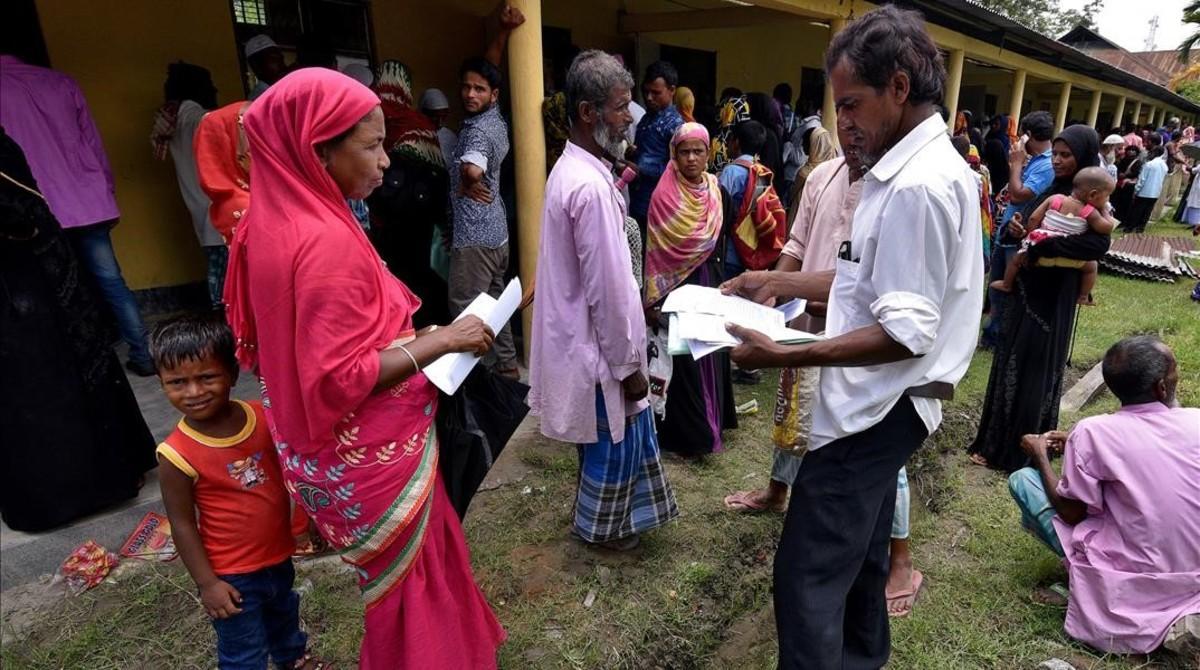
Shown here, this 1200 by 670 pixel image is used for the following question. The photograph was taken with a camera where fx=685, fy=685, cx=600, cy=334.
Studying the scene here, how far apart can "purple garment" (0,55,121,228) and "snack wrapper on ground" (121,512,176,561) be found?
5.05 feet

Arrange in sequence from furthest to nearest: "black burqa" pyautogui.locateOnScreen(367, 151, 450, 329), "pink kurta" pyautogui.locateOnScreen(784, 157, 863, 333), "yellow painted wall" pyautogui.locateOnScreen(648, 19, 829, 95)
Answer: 1. "yellow painted wall" pyautogui.locateOnScreen(648, 19, 829, 95)
2. "black burqa" pyautogui.locateOnScreen(367, 151, 450, 329)
3. "pink kurta" pyautogui.locateOnScreen(784, 157, 863, 333)

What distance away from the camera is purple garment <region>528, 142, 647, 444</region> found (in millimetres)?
2248

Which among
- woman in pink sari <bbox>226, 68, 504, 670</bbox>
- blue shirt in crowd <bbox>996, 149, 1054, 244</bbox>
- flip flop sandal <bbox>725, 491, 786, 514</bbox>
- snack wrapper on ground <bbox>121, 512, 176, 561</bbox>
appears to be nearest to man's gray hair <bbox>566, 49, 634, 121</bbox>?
woman in pink sari <bbox>226, 68, 504, 670</bbox>

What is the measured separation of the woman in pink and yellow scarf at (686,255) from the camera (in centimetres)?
338

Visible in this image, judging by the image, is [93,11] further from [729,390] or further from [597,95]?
[729,390]

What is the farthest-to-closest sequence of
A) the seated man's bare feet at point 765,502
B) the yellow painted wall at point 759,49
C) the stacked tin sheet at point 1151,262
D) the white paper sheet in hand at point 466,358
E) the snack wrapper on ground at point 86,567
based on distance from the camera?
1. the yellow painted wall at point 759,49
2. the stacked tin sheet at point 1151,262
3. the seated man's bare feet at point 765,502
4. the snack wrapper on ground at point 86,567
5. the white paper sheet in hand at point 466,358

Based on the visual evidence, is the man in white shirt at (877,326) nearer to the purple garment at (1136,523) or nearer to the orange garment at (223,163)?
the purple garment at (1136,523)

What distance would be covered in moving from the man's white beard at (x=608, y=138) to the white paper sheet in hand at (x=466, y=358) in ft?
2.49

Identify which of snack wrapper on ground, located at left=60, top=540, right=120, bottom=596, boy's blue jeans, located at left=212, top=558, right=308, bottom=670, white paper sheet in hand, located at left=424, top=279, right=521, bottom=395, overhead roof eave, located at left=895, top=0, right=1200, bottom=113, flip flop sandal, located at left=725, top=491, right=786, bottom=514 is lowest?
flip flop sandal, located at left=725, top=491, right=786, bottom=514

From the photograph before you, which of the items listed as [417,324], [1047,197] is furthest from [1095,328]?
[417,324]

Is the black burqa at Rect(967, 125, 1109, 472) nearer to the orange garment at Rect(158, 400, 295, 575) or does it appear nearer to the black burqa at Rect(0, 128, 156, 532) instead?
the orange garment at Rect(158, 400, 295, 575)

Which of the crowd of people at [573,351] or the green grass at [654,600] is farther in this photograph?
the green grass at [654,600]

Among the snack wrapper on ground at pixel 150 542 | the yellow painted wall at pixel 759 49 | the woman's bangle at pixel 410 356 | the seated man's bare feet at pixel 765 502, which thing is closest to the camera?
the woman's bangle at pixel 410 356

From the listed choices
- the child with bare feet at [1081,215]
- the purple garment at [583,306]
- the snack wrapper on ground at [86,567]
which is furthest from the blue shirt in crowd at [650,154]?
the snack wrapper on ground at [86,567]
